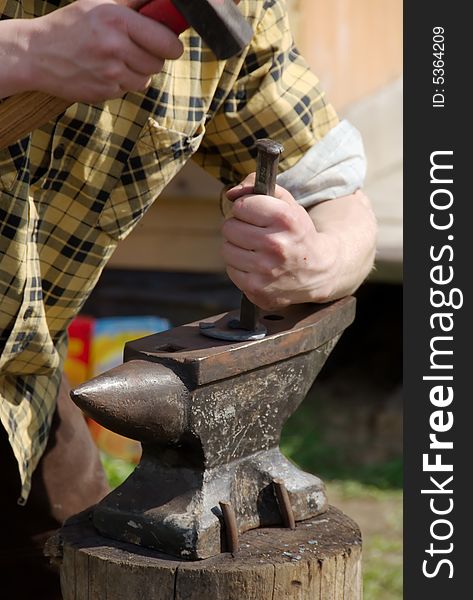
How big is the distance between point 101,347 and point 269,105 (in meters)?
2.03

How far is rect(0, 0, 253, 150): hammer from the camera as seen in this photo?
1.38 metres

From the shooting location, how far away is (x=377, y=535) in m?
3.76

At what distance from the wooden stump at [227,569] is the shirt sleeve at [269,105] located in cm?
77

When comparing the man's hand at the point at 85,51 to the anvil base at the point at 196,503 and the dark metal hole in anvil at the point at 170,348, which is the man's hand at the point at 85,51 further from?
the anvil base at the point at 196,503

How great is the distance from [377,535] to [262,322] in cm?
225

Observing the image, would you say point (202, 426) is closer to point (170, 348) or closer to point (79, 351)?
point (170, 348)

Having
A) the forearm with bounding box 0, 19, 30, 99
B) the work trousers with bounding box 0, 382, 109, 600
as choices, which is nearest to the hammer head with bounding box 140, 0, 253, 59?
the forearm with bounding box 0, 19, 30, 99

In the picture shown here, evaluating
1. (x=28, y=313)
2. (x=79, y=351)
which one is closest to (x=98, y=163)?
(x=28, y=313)

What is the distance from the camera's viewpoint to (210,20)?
1390 millimetres

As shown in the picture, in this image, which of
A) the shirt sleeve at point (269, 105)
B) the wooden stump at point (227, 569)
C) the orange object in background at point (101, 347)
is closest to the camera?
the wooden stump at point (227, 569)

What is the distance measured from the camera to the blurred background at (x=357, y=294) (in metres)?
3.90

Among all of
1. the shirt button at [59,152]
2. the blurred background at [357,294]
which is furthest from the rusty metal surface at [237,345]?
the blurred background at [357,294]

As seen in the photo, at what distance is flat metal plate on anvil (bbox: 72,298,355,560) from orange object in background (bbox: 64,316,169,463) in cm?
216

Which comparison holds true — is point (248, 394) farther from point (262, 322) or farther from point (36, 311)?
point (36, 311)
